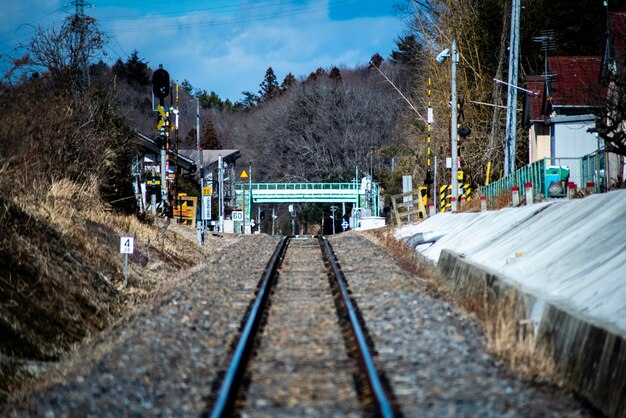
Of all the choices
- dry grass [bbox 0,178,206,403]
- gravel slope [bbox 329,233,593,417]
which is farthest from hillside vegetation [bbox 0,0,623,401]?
gravel slope [bbox 329,233,593,417]

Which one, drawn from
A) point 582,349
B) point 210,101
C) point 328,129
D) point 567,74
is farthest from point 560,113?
point 210,101

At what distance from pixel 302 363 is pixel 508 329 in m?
2.23

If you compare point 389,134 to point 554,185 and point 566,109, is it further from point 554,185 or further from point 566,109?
point 554,185

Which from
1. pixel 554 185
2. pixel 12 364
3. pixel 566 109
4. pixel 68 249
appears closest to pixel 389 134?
pixel 566 109

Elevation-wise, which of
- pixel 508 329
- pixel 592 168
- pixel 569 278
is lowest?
pixel 508 329

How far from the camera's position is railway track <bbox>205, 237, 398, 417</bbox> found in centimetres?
670

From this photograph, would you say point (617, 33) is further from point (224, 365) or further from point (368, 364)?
point (224, 365)

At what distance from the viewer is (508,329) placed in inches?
351

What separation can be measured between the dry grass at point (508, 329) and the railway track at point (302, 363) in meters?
1.35

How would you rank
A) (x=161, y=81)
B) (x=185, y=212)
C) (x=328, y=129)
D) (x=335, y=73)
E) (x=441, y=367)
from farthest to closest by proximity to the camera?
1. (x=335, y=73)
2. (x=328, y=129)
3. (x=185, y=212)
4. (x=161, y=81)
5. (x=441, y=367)

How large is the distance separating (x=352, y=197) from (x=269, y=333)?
210 ft

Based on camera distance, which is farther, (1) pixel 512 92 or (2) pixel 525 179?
(1) pixel 512 92

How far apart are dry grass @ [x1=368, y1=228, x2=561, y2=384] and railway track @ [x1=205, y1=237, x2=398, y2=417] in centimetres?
135

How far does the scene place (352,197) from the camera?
7412 cm
